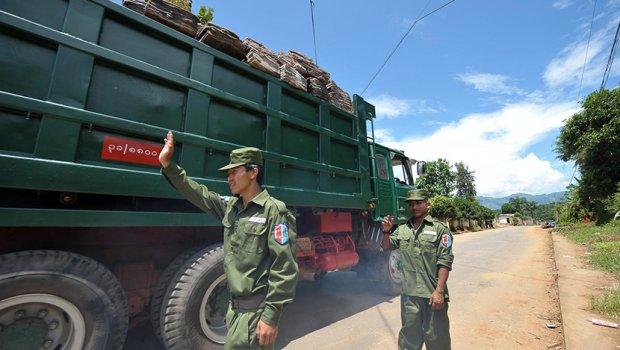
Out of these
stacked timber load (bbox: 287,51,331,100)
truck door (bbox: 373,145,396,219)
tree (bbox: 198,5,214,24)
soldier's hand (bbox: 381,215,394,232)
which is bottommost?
soldier's hand (bbox: 381,215,394,232)

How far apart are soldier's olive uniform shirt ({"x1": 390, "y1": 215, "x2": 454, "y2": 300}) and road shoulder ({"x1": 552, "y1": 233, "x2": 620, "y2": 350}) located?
1.93m

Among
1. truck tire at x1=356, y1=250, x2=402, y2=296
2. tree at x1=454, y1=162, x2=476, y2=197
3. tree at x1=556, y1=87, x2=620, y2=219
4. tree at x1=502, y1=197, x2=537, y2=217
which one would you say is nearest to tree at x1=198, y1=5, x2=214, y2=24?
truck tire at x1=356, y1=250, x2=402, y2=296

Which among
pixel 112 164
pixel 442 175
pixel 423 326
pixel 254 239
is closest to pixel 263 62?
pixel 112 164

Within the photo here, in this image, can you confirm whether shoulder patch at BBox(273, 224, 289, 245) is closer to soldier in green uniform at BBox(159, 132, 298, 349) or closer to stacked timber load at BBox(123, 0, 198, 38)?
soldier in green uniform at BBox(159, 132, 298, 349)

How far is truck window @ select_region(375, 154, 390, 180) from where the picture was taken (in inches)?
220

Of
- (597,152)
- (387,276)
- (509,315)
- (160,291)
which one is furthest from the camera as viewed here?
(597,152)

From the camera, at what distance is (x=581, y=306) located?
4.61m

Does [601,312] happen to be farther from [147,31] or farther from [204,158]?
[147,31]

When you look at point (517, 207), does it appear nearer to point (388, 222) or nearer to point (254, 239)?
point (388, 222)

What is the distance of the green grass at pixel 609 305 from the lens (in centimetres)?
420

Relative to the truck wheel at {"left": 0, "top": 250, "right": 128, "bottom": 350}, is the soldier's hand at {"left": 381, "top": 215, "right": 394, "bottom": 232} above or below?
above

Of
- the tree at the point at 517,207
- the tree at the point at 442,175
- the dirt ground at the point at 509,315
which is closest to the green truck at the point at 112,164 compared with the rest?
the dirt ground at the point at 509,315

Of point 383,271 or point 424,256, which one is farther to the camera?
point 383,271

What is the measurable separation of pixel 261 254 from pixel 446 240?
6.02 feet
